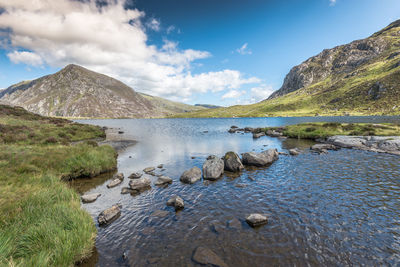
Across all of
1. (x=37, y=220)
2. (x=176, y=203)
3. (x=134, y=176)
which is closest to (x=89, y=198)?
(x=134, y=176)

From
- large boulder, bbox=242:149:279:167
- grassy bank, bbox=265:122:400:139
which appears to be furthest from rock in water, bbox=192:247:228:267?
grassy bank, bbox=265:122:400:139

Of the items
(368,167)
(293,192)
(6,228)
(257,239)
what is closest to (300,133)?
(368,167)

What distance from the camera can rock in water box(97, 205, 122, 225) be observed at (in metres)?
12.6

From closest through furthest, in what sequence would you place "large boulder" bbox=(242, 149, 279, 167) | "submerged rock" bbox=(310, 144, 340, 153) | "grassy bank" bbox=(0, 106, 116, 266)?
"grassy bank" bbox=(0, 106, 116, 266)
"large boulder" bbox=(242, 149, 279, 167)
"submerged rock" bbox=(310, 144, 340, 153)

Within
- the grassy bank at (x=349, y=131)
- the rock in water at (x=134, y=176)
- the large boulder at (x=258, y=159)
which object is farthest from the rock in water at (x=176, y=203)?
the grassy bank at (x=349, y=131)

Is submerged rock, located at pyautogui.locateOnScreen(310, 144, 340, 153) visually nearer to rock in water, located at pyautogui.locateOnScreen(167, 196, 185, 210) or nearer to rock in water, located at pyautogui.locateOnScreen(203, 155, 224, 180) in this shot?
rock in water, located at pyautogui.locateOnScreen(203, 155, 224, 180)

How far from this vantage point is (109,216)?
12992mm

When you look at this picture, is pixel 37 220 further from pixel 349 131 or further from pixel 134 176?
pixel 349 131

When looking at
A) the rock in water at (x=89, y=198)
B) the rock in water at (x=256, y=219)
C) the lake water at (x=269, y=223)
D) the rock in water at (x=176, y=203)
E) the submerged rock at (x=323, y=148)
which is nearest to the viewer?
the lake water at (x=269, y=223)

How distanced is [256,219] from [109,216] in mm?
11295

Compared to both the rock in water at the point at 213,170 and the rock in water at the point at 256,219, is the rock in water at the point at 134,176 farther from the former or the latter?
the rock in water at the point at 256,219

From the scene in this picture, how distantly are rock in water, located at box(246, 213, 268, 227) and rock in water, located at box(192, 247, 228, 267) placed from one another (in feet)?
13.0

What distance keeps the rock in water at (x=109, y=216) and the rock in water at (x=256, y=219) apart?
1043 cm

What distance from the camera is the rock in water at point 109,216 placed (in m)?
12.6
